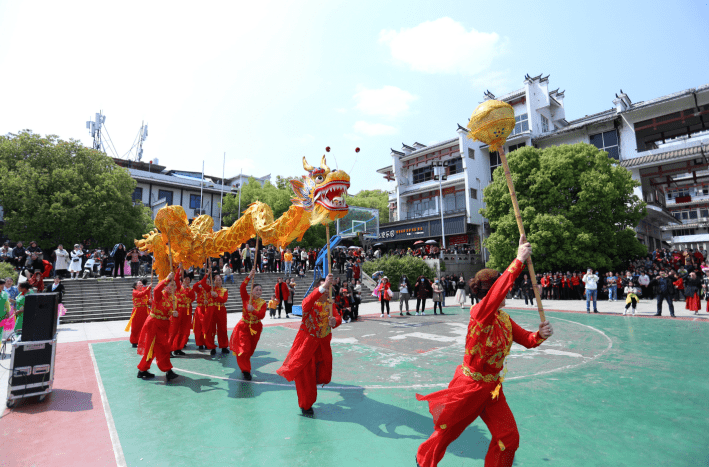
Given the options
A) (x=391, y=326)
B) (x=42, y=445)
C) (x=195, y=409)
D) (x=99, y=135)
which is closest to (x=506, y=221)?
(x=391, y=326)

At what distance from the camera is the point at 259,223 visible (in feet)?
21.5

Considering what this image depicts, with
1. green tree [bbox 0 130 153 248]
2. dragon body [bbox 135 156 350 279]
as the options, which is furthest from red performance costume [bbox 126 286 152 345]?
green tree [bbox 0 130 153 248]

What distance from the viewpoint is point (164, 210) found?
6.92 meters

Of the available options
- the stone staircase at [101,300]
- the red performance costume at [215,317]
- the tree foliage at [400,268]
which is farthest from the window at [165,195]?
the red performance costume at [215,317]

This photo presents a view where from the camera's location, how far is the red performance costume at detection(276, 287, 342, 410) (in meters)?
4.66

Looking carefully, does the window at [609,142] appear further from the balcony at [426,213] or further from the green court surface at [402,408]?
the green court surface at [402,408]

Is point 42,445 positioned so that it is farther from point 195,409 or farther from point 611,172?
point 611,172

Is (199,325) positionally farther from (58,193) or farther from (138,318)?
(58,193)

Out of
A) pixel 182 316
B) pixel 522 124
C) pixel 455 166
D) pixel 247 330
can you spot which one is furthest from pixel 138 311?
pixel 522 124

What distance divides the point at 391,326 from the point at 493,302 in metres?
9.81

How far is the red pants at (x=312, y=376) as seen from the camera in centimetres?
466

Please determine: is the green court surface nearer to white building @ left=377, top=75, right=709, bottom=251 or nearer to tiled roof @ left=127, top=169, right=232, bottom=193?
white building @ left=377, top=75, right=709, bottom=251

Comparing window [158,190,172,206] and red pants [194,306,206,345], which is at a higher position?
window [158,190,172,206]

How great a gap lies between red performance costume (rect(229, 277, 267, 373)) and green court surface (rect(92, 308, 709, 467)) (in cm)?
38
